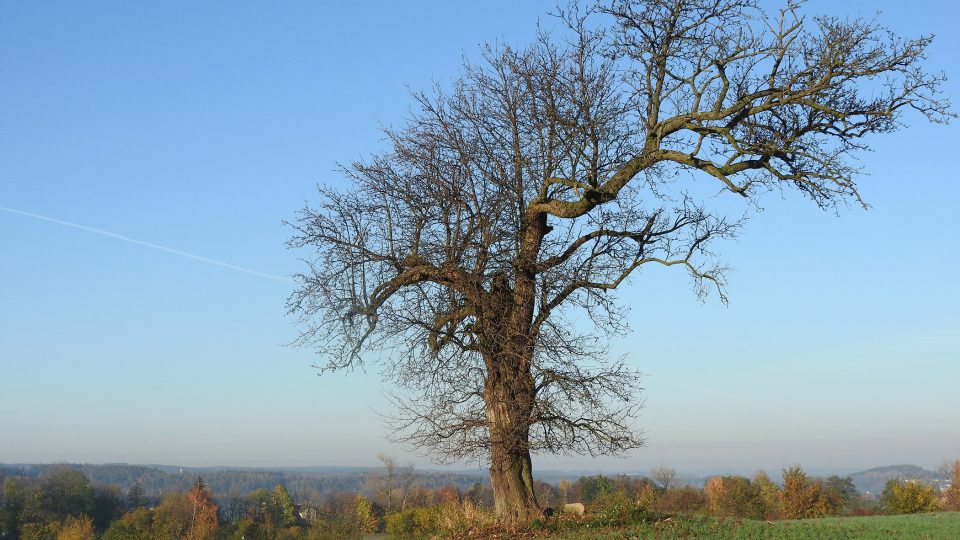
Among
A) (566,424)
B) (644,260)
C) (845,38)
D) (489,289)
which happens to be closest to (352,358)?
(489,289)

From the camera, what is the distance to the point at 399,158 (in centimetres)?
1717

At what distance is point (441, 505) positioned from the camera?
74.3ft

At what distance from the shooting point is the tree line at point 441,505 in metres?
17.5

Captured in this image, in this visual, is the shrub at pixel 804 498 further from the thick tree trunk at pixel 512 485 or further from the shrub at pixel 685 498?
the thick tree trunk at pixel 512 485

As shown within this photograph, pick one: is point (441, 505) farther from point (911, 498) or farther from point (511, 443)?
point (911, 498)

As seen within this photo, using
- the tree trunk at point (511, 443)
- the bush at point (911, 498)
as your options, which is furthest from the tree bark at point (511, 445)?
the bush at point (911, 498)

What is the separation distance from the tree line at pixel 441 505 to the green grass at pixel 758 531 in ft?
2.63

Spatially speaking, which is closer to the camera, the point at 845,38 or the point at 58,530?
the point at 845,38

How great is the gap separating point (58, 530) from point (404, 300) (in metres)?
47.5

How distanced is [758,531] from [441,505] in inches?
402

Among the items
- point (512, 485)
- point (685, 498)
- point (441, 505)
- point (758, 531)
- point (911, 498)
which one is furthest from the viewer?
point (685, 498)

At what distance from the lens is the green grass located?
13852mm

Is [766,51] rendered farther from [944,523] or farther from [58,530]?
[58,530]

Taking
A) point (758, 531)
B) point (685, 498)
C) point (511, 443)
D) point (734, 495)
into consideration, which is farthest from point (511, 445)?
point (734, 495)
